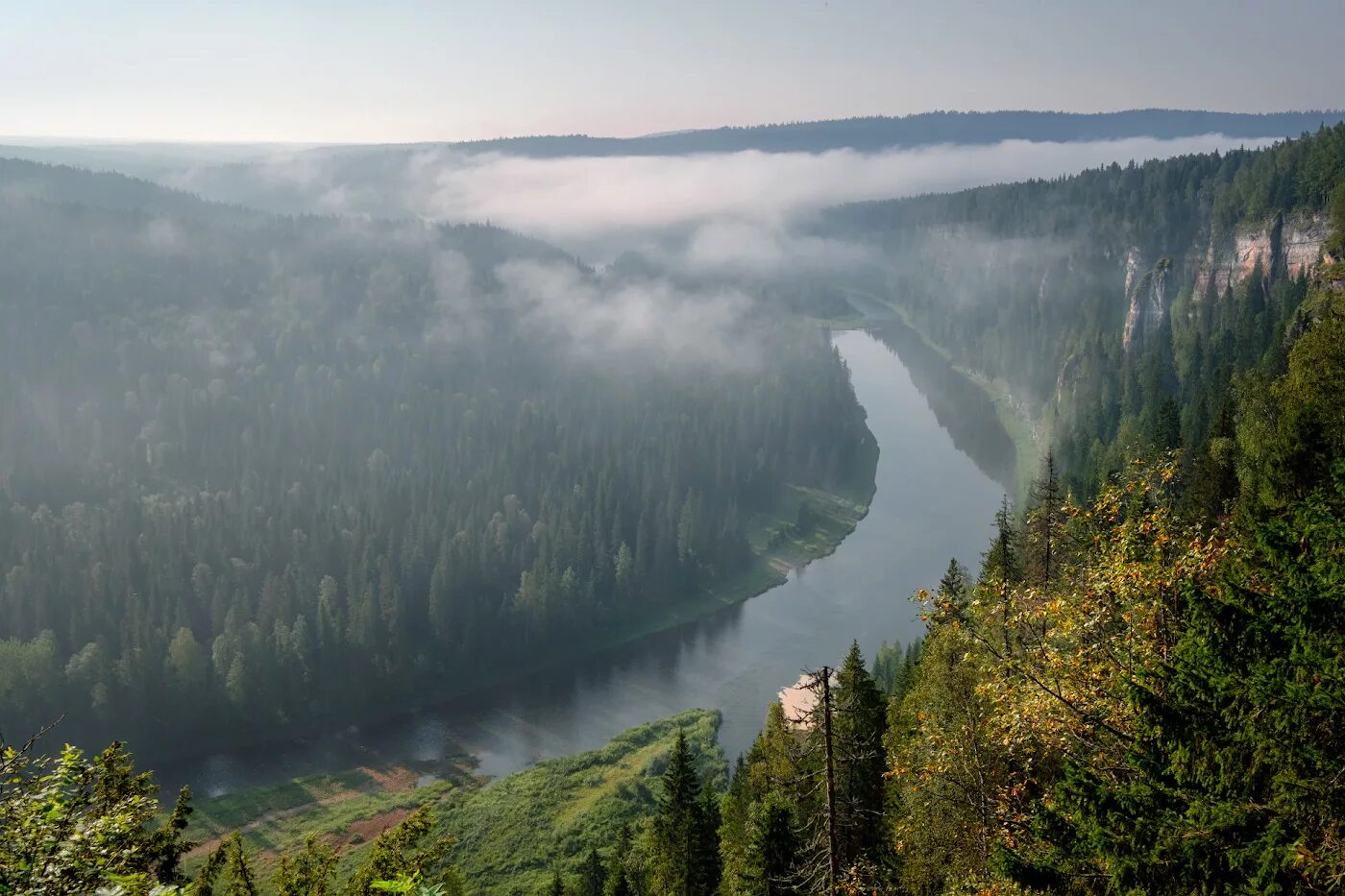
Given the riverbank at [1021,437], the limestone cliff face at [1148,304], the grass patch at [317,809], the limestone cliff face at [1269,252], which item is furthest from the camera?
the limestone cliff face at [1148,304]

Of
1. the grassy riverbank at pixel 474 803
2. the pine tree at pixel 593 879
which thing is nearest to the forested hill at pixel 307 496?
the grassy riverbank at pixel 474 803

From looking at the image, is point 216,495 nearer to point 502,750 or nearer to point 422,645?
point 422,645

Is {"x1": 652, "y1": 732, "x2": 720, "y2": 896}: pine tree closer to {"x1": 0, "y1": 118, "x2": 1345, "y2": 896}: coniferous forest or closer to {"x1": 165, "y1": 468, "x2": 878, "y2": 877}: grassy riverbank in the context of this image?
{"x1": 0, "y1": 118, "x2": 1345, "y2": 896}: coniferous forest

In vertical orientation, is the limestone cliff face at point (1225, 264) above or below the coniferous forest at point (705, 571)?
above

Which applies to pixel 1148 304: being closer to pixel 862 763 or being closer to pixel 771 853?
pixel 862 763

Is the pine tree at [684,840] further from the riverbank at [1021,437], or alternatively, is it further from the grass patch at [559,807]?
the riverbank at [1021,437]

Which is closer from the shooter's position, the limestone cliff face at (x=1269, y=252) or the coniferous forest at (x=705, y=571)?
the coniferous forest at (x=705, y=571)

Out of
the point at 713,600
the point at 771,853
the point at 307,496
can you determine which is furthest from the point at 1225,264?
the point at 771,853
